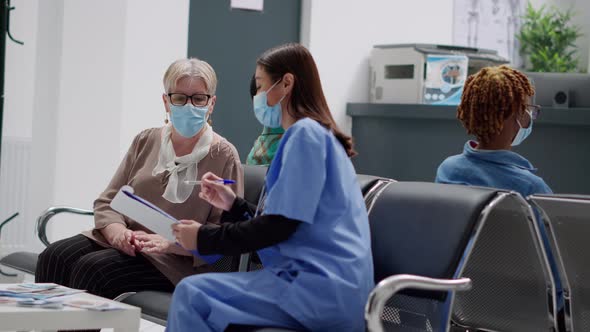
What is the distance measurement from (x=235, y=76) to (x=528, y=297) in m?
3.19

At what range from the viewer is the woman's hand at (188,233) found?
209cm

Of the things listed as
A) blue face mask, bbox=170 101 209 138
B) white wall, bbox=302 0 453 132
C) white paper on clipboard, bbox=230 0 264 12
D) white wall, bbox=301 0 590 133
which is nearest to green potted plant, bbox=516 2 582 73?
white wall, bbox=301 0 590 133

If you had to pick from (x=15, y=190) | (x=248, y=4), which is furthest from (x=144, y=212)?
(x=248, y=4)

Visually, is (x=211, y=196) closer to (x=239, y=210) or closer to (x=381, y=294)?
(x=239, y=210)

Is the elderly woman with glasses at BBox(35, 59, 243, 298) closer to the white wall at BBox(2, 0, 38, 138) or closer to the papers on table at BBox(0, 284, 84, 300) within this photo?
the papers on table at BBox(0, 284, 84, 300)

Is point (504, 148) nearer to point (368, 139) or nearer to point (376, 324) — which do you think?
point (376, 324)

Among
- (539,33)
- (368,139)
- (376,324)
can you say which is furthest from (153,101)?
(539,33)

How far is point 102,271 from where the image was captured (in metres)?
2.57

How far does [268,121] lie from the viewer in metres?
2.38

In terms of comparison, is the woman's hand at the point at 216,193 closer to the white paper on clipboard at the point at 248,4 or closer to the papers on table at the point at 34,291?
the papers on table at the point at 34,291

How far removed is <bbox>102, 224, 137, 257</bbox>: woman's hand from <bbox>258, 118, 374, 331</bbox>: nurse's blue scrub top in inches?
28.9

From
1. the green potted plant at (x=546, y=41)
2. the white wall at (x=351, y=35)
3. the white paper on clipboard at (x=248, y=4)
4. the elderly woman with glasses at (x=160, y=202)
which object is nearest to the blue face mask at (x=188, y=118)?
the elderly woman with glasses at (x=160, y=202)

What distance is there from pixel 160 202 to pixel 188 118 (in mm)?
278

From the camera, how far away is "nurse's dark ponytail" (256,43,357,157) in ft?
7.21
